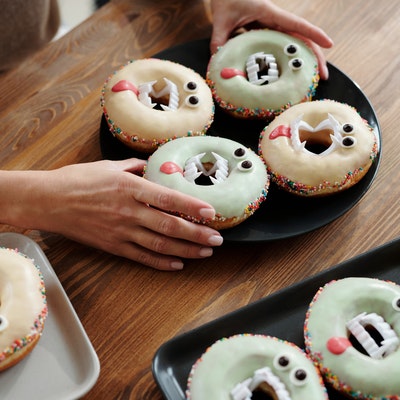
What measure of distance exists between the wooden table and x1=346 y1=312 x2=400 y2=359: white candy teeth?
0.77 feet

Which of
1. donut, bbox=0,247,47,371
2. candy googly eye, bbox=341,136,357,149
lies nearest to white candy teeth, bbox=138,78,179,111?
candy googly eye, bbox=341,136,357,149

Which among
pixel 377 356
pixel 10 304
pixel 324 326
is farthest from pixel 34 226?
pixel 377 356

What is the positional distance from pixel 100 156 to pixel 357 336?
2.87 feet

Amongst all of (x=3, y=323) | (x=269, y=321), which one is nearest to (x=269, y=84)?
(x=269, y=321)

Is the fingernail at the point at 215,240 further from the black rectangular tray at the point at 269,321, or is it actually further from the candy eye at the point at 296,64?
the candy eye at the point at 296,64

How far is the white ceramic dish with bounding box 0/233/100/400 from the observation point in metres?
1.43

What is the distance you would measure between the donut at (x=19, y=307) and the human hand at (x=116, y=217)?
0.52ft

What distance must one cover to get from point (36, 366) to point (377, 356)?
0.71m

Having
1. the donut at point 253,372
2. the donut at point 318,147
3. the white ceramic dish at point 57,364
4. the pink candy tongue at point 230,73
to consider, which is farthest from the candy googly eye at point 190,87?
the donut at point 253,372

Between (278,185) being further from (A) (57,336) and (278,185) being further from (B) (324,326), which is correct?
(A) (57,336)

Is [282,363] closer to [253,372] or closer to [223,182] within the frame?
[253,372]

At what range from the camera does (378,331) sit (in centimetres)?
143

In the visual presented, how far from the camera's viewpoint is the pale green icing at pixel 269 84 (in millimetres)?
1883

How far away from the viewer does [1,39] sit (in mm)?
2162
